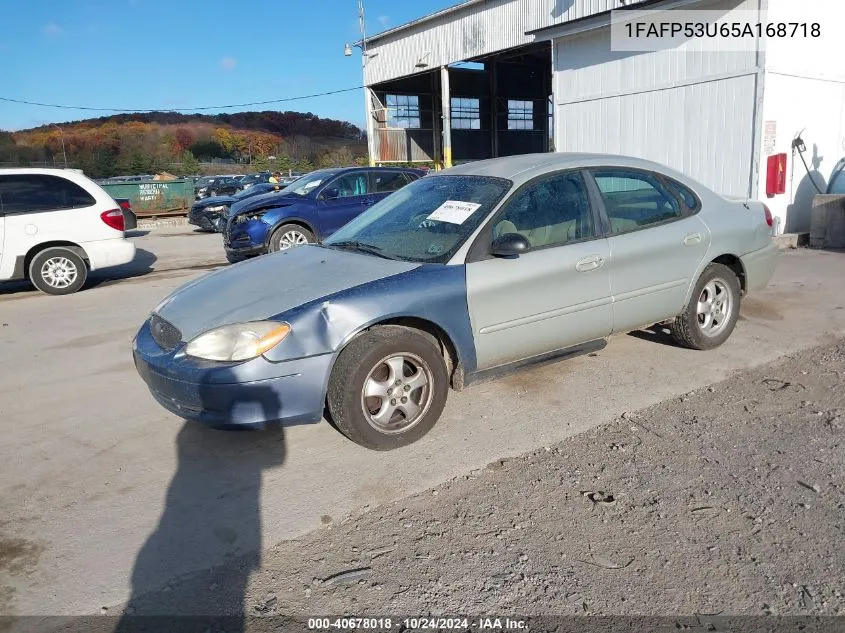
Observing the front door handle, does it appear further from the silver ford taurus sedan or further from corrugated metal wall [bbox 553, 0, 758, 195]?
corrugated metal wall [bbox 553, 0, 758, 195]

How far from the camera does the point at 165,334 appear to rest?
12.2 feet

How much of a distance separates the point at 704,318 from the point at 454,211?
7.79 feet

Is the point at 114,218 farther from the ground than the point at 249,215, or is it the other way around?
the point at 114,218

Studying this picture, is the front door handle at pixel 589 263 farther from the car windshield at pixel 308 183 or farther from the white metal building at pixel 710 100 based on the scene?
the white metal building at pixel 710 100

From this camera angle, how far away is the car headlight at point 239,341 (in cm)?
334

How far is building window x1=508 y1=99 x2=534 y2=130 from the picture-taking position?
34.5 metres

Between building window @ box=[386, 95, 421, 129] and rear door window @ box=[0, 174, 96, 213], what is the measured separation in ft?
68.4

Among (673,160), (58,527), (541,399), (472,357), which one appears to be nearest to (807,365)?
(541,399)

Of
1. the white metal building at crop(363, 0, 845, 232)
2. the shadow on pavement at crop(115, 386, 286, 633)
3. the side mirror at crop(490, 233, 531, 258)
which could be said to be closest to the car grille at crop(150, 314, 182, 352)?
the shadow on pavement at crop(115, 386, 286, 633)

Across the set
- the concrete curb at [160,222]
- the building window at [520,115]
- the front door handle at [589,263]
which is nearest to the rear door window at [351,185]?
the front door handle at [589,263]

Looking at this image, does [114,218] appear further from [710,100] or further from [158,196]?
[158,196]

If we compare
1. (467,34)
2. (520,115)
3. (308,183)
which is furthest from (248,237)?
(520,115)

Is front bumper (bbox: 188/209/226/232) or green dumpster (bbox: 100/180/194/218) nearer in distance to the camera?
front bumper (bbox: 188/209/226/232)

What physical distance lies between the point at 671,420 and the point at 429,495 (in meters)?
1.71
